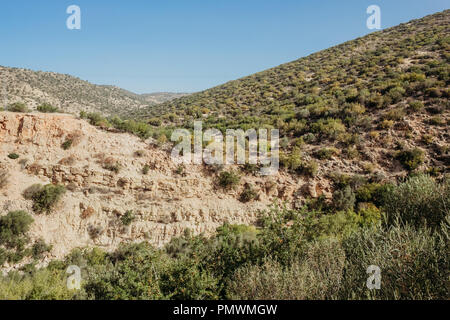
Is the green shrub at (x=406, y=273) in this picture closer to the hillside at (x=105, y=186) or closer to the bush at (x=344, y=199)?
the bush at (x=344, y=199)

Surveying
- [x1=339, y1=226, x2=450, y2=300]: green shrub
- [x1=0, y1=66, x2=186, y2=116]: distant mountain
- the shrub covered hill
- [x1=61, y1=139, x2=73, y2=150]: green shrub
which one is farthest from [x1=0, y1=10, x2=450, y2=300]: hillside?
[x1=0, y1=66, x2=186, y2=116]: distant mountain

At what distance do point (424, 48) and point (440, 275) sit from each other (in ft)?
91.7

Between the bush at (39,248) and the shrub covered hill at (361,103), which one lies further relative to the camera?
the shrub covered hill at (361,103)

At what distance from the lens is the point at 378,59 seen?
2353 cm

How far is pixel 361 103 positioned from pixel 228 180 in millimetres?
11884

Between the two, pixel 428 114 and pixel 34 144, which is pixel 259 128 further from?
pixel 34 144

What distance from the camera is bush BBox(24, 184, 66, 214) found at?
10273 mm

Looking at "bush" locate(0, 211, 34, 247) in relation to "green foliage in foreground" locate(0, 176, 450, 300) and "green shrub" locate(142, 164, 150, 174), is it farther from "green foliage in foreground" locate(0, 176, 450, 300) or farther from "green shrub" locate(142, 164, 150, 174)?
"green shrub" locate(142, 164, 150, 174)

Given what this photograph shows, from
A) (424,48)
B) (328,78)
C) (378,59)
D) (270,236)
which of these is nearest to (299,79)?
(328,78)

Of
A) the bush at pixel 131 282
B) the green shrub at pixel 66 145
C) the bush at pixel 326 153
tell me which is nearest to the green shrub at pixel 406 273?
the bush at pixel 131 282

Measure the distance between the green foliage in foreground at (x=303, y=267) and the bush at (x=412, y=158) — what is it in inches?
231

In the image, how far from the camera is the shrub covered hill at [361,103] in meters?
13.2

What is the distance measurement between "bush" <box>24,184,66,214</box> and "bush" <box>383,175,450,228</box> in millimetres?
13337

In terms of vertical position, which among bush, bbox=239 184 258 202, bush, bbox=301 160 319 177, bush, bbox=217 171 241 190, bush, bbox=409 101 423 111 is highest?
bush, bbox=409 101 423 111
